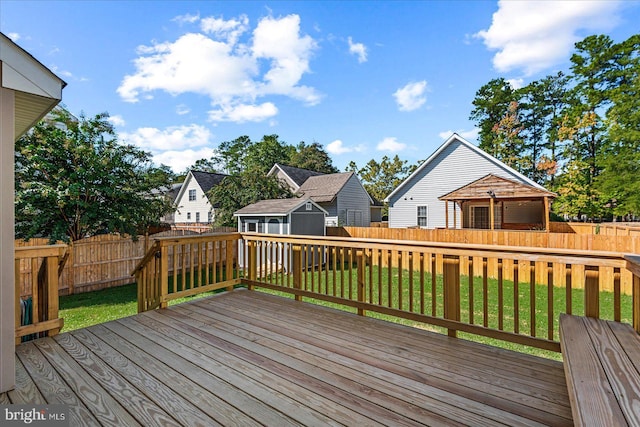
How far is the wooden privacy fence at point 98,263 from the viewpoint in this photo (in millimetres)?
7508

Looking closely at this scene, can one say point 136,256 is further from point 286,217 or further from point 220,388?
point 220,388

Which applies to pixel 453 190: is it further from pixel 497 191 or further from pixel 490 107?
pixel 490 107

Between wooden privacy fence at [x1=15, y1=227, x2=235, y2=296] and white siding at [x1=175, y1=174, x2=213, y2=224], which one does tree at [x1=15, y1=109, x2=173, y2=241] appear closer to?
wooden privacy fence at [x1=15, y1=227, x2=235, y2=296]

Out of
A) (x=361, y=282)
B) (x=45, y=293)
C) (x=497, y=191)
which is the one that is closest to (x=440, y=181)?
(x=497, y=191)

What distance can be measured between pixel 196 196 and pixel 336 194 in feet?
34.5

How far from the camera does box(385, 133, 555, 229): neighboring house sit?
49.6 feet

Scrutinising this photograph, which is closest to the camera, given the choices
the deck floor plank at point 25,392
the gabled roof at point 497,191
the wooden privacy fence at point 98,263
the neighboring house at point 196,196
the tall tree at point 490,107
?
the deck floor plank at point 25,392

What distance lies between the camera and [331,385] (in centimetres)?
210

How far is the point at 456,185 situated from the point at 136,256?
1446 centimetres

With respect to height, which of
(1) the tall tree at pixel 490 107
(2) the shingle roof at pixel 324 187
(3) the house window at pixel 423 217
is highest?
(1) the tall tree at pixel 490 107

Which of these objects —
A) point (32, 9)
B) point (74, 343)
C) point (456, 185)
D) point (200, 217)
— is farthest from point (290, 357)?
point (200, 217)

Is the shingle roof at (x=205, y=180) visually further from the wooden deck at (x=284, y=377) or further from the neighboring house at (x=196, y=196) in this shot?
the wooden deck at (x=284, y=377)

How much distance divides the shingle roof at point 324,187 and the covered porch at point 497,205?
7006 millimetres

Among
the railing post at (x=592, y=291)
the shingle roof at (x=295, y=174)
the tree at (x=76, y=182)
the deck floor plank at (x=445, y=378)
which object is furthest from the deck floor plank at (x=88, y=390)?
the shingle roof at (x=295, y=174)
